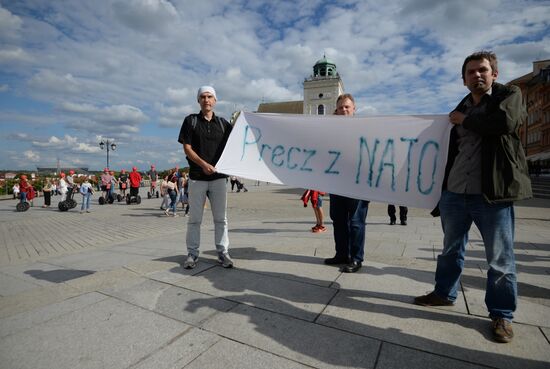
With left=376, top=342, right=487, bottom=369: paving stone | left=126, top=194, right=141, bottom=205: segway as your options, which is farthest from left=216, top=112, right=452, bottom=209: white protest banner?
left=126, top=194, right=141, bottom=205: segway

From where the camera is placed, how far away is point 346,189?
3.07m

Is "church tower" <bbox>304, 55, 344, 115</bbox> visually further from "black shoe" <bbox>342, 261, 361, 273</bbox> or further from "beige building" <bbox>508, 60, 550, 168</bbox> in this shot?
"black shoe" <bbox>342, 261, 361, 273</bbox>

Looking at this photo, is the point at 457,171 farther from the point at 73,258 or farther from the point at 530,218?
the point at 530,218

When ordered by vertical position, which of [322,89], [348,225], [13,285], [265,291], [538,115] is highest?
[322,89]

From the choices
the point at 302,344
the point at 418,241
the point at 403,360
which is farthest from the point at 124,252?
the point at 418,241

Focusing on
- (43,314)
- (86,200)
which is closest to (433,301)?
(43,314)

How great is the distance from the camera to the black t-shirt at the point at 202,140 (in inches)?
135

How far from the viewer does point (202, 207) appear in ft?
11.8

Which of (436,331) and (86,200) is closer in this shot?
(436,331)

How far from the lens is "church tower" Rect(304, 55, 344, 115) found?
255 ft

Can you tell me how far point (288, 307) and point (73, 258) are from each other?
4.24 metres

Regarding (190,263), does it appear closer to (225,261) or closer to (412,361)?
(225,261)

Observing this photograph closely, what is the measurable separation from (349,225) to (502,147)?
5.69ft

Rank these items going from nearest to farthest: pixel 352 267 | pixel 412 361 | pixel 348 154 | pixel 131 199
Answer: pixel 412 361 → pixel 348 154 → pixel 352 267 → pixel 131 199
